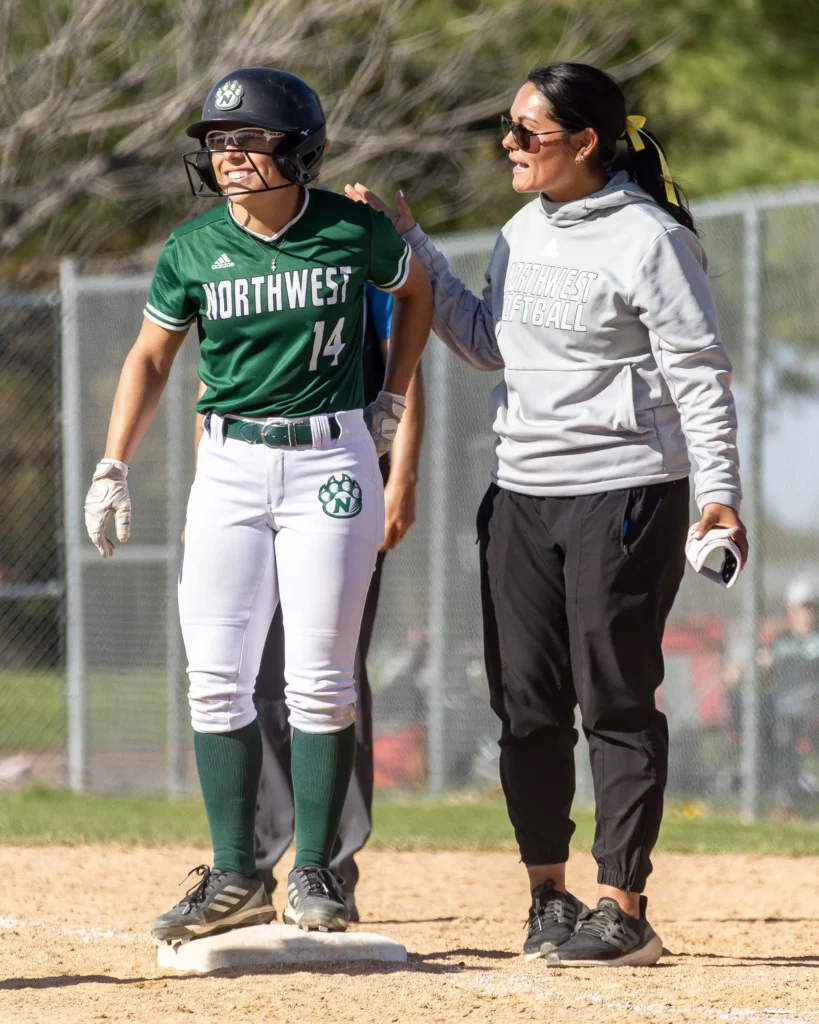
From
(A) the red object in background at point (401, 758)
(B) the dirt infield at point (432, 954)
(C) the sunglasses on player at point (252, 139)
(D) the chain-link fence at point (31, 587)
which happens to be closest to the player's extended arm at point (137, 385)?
(C) the sunglasses on player at point (252, 139)

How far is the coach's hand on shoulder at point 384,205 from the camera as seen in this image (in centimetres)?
424

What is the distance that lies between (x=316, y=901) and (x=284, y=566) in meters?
0.79

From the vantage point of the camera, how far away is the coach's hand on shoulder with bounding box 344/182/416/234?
13.9ft

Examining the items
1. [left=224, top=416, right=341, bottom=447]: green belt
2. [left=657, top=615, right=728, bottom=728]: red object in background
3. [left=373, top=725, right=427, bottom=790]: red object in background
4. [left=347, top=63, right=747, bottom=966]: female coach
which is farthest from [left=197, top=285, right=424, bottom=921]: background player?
[left=373, top=725, right=427, bottom=790]: red object in background

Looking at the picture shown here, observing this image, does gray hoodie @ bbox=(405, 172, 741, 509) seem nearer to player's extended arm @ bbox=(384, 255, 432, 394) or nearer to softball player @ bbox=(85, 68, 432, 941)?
player's extended arm @ bbox=(384, 255, 432, 394)

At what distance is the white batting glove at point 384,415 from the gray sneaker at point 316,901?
108 centimetres

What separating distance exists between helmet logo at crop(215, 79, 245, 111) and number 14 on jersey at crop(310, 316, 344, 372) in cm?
56

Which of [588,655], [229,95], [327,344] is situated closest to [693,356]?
[588,655]

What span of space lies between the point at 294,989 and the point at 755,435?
4.57m

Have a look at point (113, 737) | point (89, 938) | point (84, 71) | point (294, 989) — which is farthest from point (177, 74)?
point (294, 989)

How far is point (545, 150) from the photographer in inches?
162

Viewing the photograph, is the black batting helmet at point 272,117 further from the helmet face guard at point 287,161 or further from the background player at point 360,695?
the background player at point 360,695

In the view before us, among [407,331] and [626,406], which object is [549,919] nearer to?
[626,406]

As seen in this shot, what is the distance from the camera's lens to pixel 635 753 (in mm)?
4047
